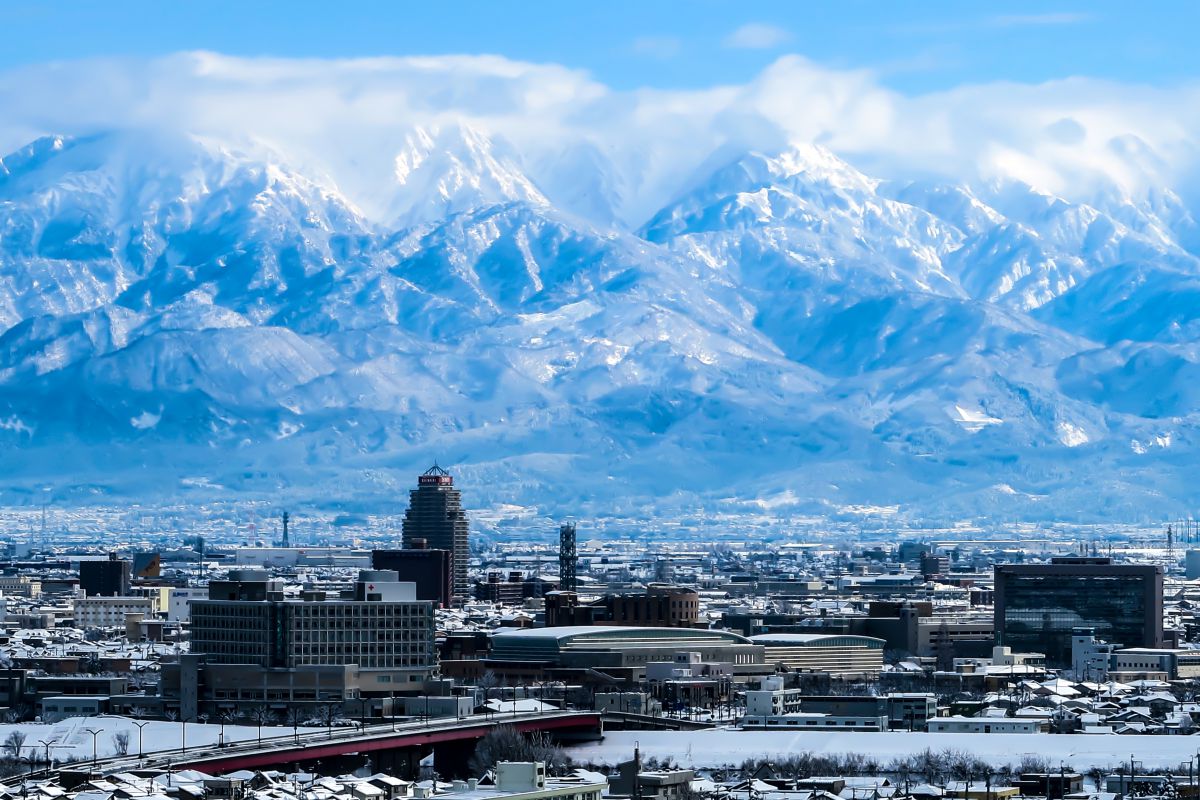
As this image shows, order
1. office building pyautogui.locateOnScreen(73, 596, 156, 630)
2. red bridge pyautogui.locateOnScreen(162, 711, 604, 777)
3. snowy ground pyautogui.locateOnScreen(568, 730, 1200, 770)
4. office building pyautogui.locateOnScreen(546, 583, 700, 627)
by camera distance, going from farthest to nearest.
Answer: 1. office building pyautogui.locateOnScreen(73, 596, 156, 630)
2. office building pyautogui.locateOnScreen(546, 583, 700, 627)
3. snowy ground pyautogui.locateOnScreen(568, 730, 1200, 770)
4. red bridge pyautogui.locateOnScreen(162, 711, 604, 777)

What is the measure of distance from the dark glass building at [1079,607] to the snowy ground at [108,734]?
60.9 m

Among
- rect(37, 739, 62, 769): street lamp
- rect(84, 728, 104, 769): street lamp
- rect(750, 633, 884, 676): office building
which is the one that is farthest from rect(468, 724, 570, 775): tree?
rect(750, 633, 884, 676): office building

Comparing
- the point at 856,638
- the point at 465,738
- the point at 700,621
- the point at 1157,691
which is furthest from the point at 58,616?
the point at 465,738

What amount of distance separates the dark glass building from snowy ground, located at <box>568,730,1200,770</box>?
2085 inches

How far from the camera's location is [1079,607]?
518 ft

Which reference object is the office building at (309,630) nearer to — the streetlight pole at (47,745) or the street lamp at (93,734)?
the street lamp at (93,734)

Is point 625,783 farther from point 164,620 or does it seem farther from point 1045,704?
point 164,620

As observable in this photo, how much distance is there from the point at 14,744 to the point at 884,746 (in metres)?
24.0

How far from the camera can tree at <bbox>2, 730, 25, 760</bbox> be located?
92375mm

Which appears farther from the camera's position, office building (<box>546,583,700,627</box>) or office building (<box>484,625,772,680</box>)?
office building (<box>546,583,700,627</box>)

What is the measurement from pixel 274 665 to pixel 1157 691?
3325cm

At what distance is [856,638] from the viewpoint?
148875mm

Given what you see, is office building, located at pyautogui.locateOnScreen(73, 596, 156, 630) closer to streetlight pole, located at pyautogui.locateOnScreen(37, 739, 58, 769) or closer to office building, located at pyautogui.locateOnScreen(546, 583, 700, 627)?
office building, located at pyautogui.locateOnScreen(546, 583, 700, 627)

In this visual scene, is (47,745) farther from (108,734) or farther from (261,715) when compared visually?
(261,715)
